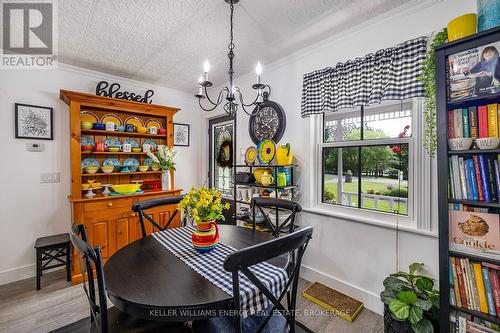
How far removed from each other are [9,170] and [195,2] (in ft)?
8.79

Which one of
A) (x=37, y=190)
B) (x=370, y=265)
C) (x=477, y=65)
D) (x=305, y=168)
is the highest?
(x=477, y=65)

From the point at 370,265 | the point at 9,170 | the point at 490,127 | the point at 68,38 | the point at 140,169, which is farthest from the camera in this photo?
the point at 140,169

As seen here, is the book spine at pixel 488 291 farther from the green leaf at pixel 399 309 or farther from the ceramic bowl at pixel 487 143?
the ceramic bowl at pixel 487 143

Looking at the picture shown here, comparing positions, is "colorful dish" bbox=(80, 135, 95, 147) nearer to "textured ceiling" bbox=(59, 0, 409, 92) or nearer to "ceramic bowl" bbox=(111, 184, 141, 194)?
"ceramic bowl" bbox=(111, 184, 141, 194)

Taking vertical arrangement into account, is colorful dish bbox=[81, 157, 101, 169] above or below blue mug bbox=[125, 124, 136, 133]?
below

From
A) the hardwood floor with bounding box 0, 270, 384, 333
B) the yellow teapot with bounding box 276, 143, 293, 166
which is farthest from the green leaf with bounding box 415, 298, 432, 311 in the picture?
the yellow teapot with bounding box 276, 143, 293, 166

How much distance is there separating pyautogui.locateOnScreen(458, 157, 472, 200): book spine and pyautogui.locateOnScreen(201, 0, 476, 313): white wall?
51 cm

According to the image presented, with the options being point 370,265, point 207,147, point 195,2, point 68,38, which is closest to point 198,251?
point 370,265

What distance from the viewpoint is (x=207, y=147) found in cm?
407

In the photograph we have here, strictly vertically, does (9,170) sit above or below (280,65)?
below

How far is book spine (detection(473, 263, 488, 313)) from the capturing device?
1253 mm

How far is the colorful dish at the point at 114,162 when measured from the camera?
9.96 ft

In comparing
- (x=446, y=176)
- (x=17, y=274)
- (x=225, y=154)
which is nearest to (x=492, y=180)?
(x=446, y=176)

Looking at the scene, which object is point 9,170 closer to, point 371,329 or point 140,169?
point 140,169
